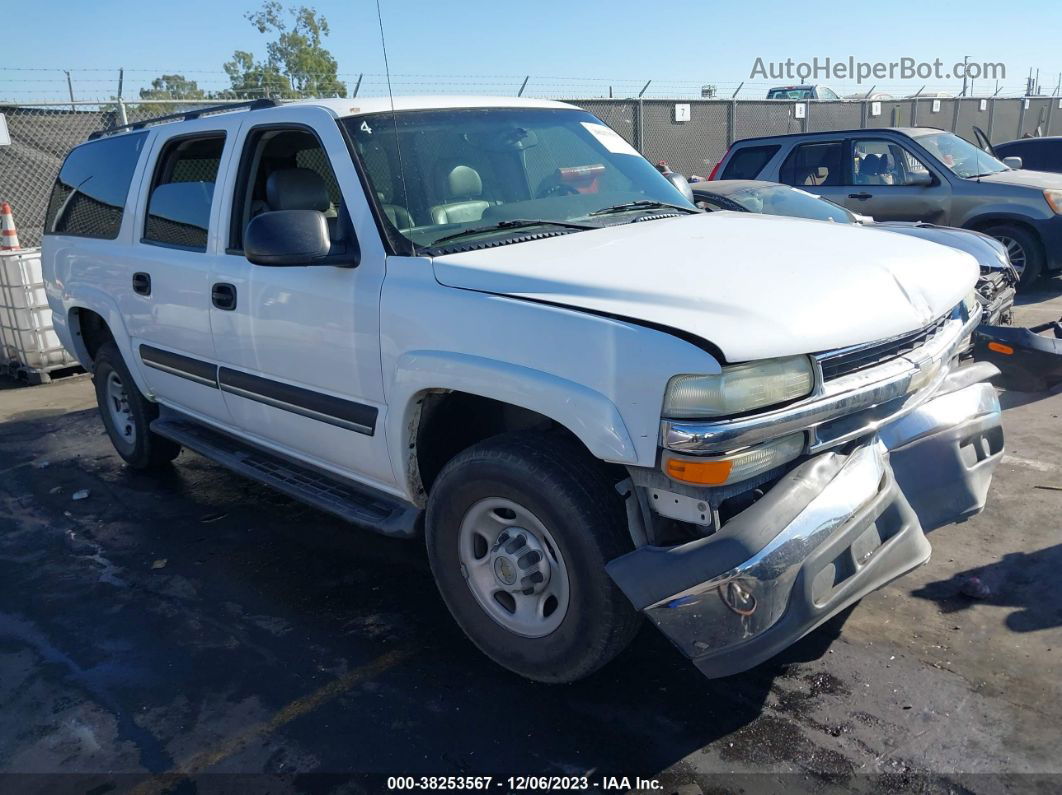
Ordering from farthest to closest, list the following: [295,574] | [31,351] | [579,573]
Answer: [31,351]
[295,574]
[579,573]

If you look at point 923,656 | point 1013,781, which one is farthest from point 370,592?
point 1013,781

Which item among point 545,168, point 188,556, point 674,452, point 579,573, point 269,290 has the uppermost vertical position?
point 545,168

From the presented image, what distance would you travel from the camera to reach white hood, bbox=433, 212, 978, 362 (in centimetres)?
264

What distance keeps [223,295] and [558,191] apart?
62.8 inches

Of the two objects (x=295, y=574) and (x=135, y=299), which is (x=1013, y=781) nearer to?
(x=295, y=574)

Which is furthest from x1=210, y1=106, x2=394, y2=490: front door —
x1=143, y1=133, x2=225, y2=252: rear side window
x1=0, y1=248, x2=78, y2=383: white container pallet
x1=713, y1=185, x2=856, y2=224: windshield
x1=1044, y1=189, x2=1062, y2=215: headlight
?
x1=1044, y1=189, x2=1062, y2=215: headlight

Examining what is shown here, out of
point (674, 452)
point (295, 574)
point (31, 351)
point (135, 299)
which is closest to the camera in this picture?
point (674, 452)

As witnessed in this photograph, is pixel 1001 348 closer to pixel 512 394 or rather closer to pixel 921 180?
pixel 512 394

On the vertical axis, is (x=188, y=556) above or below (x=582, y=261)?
below

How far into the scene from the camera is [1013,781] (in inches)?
103

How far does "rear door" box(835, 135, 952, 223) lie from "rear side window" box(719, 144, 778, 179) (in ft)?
3.00

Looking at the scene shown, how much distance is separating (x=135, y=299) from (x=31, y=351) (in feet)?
14.5

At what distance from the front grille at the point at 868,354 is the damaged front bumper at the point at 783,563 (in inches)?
9.8

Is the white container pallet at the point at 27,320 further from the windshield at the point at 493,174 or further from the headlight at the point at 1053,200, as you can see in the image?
the headlight at the point at 1053,200
